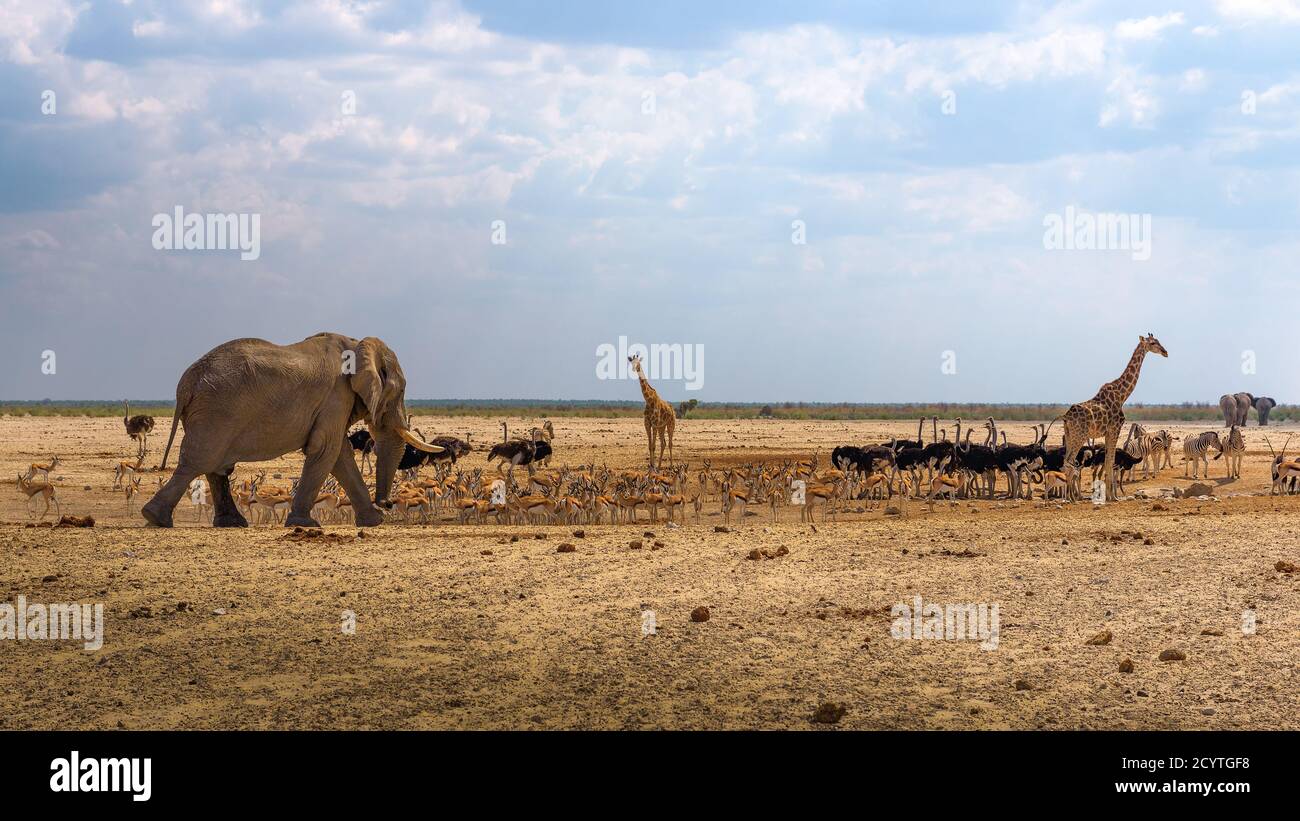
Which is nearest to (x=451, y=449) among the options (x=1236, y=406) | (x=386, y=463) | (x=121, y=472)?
(x=121, y=472)

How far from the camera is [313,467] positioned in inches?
644

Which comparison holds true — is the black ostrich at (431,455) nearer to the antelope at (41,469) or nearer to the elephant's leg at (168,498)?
the antelope at (41,469)

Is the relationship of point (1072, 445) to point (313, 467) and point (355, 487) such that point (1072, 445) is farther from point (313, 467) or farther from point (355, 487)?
point (313, 467)

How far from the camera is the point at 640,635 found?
9.36m

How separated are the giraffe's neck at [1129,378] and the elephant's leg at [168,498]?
16.3m

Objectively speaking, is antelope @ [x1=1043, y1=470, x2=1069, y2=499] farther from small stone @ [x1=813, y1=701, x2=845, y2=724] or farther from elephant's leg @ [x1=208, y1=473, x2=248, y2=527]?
small stone @ [x1=813, y1=701, x2=845, y2=724]

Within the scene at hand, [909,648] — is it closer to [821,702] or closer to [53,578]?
[821,702]

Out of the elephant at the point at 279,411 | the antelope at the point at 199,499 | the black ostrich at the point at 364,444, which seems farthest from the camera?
the black ostrich at the point at 364,444

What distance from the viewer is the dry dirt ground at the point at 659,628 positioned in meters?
7.60

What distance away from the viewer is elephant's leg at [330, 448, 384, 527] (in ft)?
55.0

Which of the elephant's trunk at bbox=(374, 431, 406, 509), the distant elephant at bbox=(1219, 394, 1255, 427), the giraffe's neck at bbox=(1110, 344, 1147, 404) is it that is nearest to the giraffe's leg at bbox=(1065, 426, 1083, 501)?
the giraffe's neck at bbox=(1110, 344, 1147, 404)

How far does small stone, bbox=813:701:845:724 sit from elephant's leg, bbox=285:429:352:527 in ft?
33.8

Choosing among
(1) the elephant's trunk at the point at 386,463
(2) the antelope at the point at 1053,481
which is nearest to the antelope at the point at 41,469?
(1) the elephant's trunk at the point at 386,463

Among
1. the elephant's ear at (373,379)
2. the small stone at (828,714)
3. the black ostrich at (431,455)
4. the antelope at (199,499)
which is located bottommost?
the small stone at (828,714)
